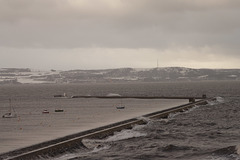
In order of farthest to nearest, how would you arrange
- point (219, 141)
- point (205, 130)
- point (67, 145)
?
point (205, 130) < point (219, 141) < point (67, 145)

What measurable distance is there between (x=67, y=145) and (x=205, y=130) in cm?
2012

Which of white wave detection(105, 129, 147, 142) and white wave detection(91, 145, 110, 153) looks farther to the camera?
white wave detection(105, 129, 147, 142)

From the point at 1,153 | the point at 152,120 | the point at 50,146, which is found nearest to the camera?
the point at 1,153

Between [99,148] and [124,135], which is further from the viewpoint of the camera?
[124,135]

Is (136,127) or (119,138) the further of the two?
(136,127)

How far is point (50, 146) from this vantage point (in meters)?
27.9

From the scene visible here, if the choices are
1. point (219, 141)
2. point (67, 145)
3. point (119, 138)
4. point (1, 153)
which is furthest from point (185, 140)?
point (1, 153)

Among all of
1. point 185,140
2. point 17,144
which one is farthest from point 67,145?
point 185,140

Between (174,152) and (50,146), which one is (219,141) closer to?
(174,152)

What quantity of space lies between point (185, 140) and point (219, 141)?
2921 mm

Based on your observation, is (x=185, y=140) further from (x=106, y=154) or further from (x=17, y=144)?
(x=17, y=144)

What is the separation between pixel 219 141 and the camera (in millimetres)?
36625

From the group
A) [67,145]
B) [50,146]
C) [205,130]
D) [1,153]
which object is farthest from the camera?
[205,130]

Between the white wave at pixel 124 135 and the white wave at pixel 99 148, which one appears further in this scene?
the white wave at pixel 124 135
